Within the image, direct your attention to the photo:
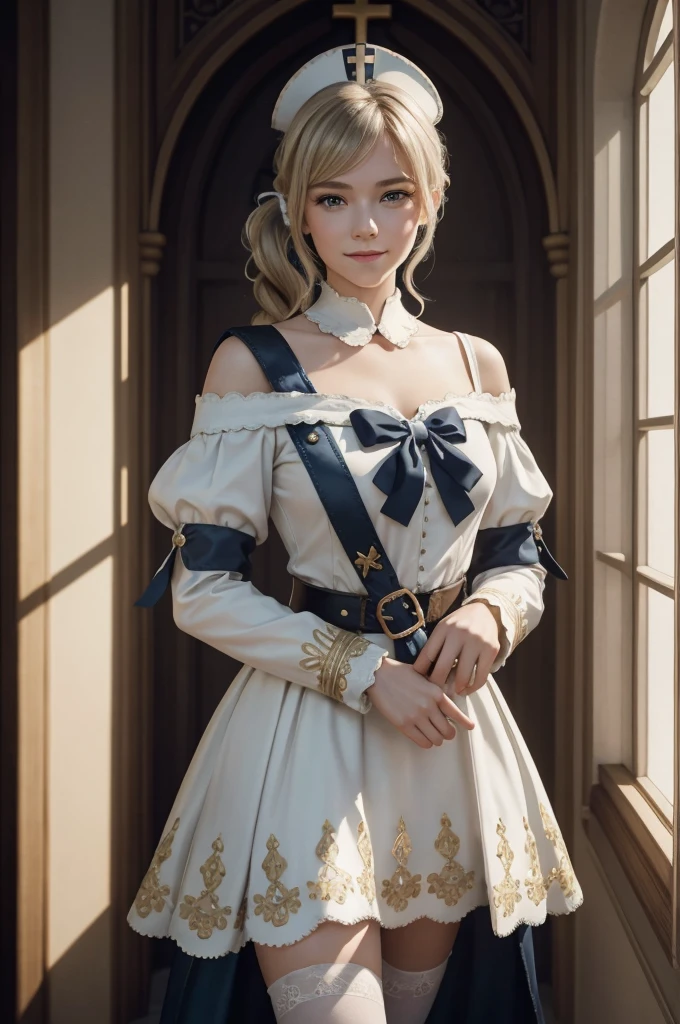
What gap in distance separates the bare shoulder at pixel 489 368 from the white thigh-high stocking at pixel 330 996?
0.91m

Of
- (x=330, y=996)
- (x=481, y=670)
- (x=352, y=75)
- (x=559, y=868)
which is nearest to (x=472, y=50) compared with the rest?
(x=352, y=75)

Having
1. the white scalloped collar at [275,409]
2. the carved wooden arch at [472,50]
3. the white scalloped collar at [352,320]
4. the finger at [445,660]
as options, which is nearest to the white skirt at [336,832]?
the finger at [445,660]

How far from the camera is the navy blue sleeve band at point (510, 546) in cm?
162

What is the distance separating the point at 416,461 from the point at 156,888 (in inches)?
28.3

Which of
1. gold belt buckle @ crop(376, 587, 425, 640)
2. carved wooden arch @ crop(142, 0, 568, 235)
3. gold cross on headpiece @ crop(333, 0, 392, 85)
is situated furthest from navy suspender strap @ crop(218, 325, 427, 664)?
gold cross on headpiece @ crop(333, 0, 392, 85)

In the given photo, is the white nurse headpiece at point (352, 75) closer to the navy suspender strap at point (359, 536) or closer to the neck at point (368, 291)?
the neck at point (368, 291)

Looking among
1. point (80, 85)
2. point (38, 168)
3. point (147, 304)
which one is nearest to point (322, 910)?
point (147, 304)

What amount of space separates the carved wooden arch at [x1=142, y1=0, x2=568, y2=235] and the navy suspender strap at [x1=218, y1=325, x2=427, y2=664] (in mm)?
1106

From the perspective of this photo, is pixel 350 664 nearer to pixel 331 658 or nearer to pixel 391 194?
pixel 331 658

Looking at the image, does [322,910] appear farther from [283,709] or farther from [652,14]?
[652,14]

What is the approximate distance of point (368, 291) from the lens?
1.60m

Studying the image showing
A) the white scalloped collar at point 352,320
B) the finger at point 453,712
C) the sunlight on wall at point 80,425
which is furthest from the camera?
the sunlight on wall at point 80,425

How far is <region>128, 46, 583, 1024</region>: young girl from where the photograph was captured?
1.35m

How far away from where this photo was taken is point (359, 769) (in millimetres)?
1392
